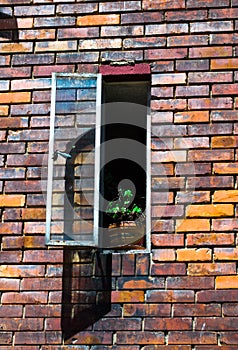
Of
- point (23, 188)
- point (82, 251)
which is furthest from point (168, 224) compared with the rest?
point (23, 188)

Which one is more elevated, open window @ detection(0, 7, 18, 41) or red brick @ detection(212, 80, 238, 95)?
open window @ detection(0, 7, 18, 41)

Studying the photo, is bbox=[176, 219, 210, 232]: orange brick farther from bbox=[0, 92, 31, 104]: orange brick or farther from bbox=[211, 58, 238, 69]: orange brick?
bbox=[0, 92, 31, 104]: orange brick

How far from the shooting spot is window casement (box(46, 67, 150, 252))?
4.87m

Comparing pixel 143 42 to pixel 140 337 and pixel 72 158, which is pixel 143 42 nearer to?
pixel 72 158

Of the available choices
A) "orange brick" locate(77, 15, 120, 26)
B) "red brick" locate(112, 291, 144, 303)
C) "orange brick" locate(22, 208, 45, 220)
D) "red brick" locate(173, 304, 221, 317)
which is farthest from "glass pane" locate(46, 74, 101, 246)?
"red brick" locate(173, 304, 221, 317)

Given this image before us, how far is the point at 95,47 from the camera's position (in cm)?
545

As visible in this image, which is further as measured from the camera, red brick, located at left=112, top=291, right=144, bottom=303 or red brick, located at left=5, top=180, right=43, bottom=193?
red brick, located at left=5, top=180, right=43, bottom=193

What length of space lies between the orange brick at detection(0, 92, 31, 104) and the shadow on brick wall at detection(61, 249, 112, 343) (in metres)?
1.20

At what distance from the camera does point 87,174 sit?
502 cm

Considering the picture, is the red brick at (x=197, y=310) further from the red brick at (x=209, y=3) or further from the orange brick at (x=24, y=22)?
the orange brick at (x=24, y=22)

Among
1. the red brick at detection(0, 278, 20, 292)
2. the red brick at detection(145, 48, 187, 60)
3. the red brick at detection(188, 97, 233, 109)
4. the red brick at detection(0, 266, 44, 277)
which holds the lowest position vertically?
the red brick at detection(0, 278, 20, 292)

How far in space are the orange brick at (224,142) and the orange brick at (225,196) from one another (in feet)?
1.10

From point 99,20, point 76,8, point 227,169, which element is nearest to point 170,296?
point 227,169

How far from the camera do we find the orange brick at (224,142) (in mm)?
5164
